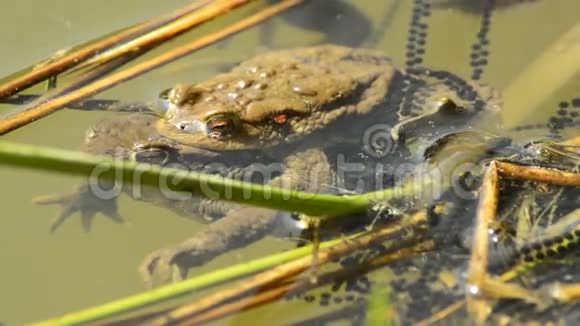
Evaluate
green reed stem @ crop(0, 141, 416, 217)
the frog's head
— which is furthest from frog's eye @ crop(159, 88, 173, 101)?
green reed stem @ crop(0, 141, 416, 217)

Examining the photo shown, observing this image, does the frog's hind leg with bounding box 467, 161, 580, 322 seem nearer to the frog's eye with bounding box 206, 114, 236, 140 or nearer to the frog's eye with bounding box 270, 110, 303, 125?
the frog's eye with bounding box 270, 110, 303, 125

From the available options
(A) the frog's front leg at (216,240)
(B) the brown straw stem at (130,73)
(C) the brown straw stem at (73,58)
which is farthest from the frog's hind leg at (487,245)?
(C) the brown straw stem at (73,58)

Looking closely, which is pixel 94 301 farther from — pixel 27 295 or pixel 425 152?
pixel 425 152

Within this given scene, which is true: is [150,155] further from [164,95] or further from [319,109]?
[319,109]

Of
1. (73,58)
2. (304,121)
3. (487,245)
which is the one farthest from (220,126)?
(487,245)

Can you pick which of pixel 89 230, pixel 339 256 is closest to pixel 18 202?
pixel 89 230

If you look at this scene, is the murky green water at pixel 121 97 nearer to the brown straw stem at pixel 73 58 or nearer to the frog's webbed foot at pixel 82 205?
the frog's webbed foot at pixel 82 205
